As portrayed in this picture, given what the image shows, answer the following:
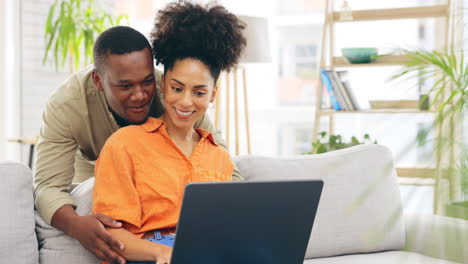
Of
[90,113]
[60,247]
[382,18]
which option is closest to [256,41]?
[382,18]

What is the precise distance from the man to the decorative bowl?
73.8 inches

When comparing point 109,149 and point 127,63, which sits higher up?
point 127,63

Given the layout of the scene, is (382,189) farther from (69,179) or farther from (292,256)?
(69,179)

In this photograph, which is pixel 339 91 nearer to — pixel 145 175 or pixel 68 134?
pixel 68 134

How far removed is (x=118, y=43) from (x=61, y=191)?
445 mm

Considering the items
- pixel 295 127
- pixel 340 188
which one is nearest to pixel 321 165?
pixel 340 188

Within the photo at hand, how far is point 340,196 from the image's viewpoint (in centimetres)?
196

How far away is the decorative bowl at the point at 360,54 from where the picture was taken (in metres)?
3.46

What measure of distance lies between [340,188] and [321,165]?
4.0 inches

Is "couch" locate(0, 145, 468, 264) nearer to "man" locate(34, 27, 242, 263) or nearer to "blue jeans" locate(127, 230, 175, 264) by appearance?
"man" locate(34, 27, 242, 263)

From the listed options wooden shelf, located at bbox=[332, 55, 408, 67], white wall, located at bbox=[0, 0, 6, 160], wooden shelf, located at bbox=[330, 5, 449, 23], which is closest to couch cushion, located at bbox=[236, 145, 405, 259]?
wooden shelf, located at bbox=[332, 55, 408, 67]

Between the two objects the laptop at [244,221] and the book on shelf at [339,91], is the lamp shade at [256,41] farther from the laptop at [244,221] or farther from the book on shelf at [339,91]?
the laptop at [244,221]

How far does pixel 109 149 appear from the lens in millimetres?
1442

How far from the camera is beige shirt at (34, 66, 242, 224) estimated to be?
5.17 ft
